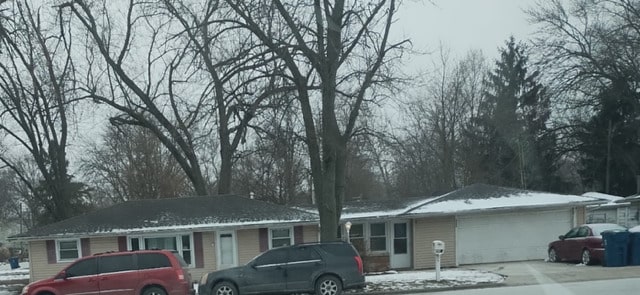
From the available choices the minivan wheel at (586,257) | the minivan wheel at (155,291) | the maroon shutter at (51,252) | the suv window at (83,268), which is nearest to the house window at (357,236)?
the minivan wheel at (586,257)

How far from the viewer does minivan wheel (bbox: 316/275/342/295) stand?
15.0m

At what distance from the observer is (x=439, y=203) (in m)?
24.5

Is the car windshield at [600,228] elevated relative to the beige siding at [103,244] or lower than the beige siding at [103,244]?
elevated

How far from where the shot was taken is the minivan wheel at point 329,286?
1498cm

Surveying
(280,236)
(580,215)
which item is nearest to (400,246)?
(280,236)

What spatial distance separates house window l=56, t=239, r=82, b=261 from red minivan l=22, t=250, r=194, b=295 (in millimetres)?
8408

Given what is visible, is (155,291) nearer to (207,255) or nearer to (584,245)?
(207,255)

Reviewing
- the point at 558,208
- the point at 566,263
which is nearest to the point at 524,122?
the point at 558,208

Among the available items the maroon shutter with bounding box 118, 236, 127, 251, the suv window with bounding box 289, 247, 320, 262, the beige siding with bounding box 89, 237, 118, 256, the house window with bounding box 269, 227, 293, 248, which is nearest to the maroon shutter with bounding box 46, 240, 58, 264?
the beige siding with bounding box 89, 237, 118, 256

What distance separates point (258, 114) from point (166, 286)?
242 inches

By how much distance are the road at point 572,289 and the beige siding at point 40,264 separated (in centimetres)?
Result: 1591

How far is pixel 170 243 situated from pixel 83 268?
8174mm

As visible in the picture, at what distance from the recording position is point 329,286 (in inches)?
590

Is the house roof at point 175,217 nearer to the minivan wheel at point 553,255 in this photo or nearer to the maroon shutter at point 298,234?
the maroon shutter at point 298,234
